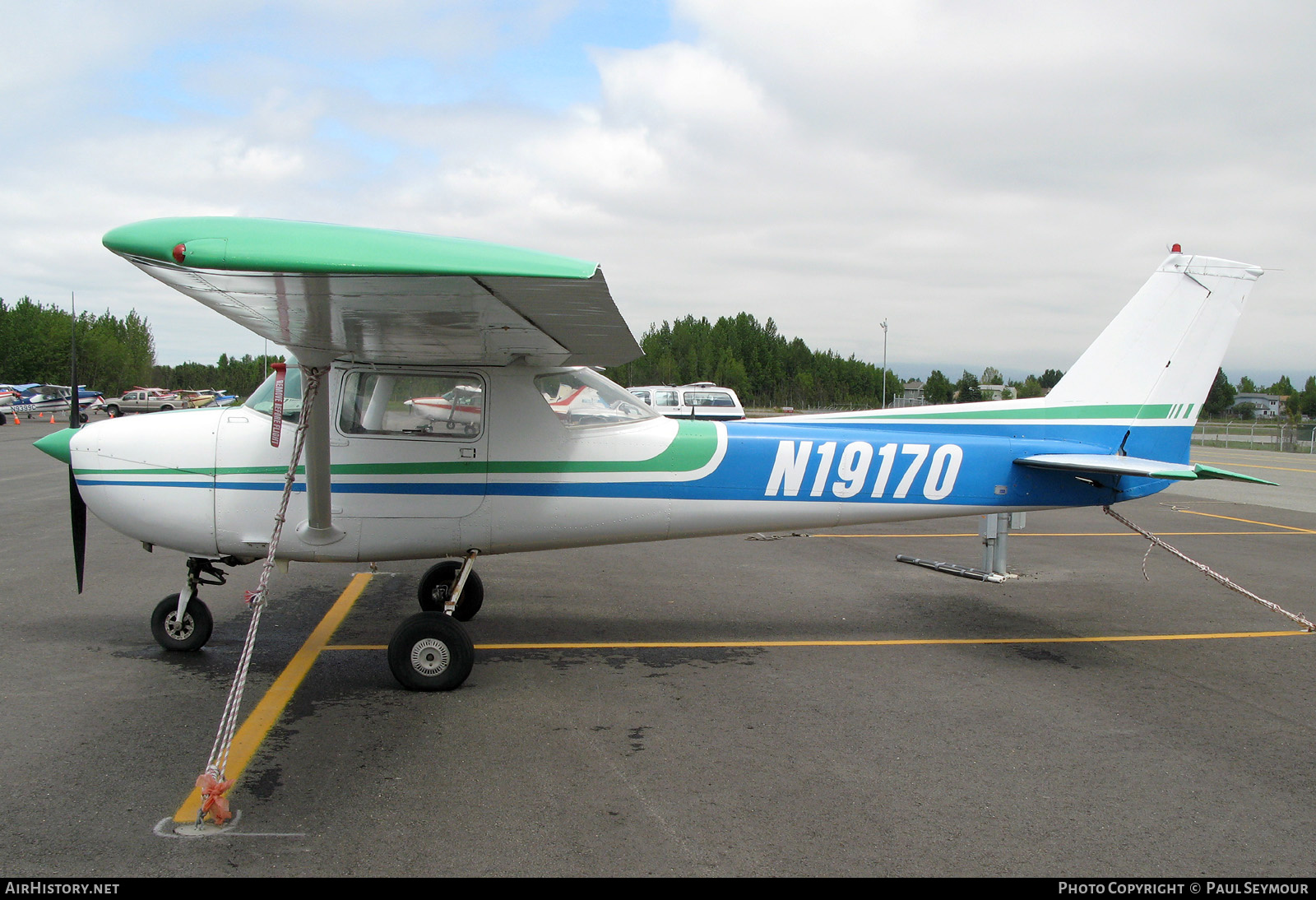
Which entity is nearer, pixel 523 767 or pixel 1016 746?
pixel 523 767

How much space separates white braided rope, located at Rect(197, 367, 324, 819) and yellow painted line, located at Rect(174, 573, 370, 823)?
0.20 feet

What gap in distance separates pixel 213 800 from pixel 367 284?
2.24 meters

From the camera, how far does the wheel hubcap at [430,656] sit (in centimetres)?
510

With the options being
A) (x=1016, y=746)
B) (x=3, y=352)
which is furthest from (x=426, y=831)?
(x=3, y=352)

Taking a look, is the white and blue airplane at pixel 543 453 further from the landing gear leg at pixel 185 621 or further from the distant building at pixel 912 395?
the distant building at pixel 912 395

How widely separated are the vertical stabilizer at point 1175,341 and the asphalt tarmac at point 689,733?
190cm

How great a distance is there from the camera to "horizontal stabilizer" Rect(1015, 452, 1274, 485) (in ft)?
18.5

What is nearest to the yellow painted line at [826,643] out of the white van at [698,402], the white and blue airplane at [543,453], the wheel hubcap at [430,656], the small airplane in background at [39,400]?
the white and blue airplane at [543,453]

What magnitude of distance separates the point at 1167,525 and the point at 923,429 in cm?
911

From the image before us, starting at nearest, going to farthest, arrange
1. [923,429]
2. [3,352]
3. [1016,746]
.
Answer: [1016,746] → [923,429] → [3,352]

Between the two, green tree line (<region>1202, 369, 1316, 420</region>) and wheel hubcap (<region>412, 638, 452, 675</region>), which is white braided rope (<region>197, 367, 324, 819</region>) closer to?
wheel hubcap (<region>412, 638, 452, 675</region>)

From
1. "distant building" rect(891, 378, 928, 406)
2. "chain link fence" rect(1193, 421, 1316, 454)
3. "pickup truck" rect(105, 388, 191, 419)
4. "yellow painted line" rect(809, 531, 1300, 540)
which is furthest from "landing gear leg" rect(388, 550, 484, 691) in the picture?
"distant building" rect(891, 378, 928, 406)

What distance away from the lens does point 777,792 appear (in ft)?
12.5

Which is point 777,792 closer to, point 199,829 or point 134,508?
point 199,829
